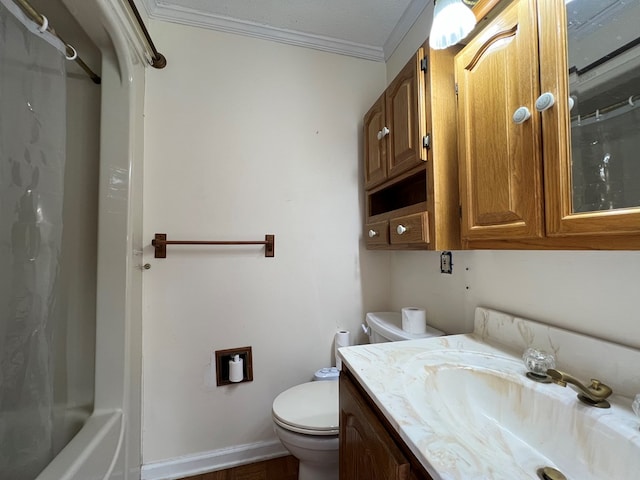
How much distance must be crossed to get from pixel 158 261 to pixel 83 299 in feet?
1.10

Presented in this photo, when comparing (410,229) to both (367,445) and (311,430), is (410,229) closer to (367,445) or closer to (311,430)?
(367,445)

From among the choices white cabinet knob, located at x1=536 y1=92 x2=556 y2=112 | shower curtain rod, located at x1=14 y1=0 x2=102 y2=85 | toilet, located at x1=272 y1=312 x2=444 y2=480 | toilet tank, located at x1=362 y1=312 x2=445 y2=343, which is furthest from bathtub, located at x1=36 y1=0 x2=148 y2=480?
white cabinet knob, located at x1=536 y1=92 x2=556 y2=112

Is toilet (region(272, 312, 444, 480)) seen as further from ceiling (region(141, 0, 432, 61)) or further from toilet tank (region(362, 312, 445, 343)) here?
ceiling (region(141, 0, 432, 61))

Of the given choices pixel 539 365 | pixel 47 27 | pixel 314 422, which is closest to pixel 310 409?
pixel 314 422

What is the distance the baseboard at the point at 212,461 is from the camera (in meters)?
1.29

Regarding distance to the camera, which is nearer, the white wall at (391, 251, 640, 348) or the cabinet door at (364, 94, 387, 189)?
the white wall at (391, 251, 640, 348)

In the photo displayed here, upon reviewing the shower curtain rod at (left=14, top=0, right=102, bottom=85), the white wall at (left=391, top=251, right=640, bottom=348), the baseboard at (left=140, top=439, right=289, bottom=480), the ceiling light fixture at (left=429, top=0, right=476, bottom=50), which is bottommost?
the baseboard at (left=140, top=439, right=289, bottom=480)

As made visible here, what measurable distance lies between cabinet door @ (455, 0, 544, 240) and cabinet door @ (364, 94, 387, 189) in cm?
45

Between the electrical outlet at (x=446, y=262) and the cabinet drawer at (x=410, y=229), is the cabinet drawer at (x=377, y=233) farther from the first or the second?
the electrical outlet at (x=446, y=262)

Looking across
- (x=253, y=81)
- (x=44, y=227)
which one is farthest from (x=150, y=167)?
(x=253, y=81)

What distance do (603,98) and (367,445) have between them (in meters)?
0.97

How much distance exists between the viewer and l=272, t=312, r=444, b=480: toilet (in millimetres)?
999

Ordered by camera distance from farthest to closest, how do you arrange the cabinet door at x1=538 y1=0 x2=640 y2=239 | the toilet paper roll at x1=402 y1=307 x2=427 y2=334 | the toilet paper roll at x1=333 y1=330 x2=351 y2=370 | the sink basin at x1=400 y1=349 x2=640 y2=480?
the toilet paper roll at x1=333 y1=330 x2=351 y2=370
the toilet paper roll at x1=402 y1=307 x2=427 y2=334
the cabinet door at x1=538 y1=0 x2=640 y2=239
the sink basin at x1=400 y1=349 x2=640 y2=480

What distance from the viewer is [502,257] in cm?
96
